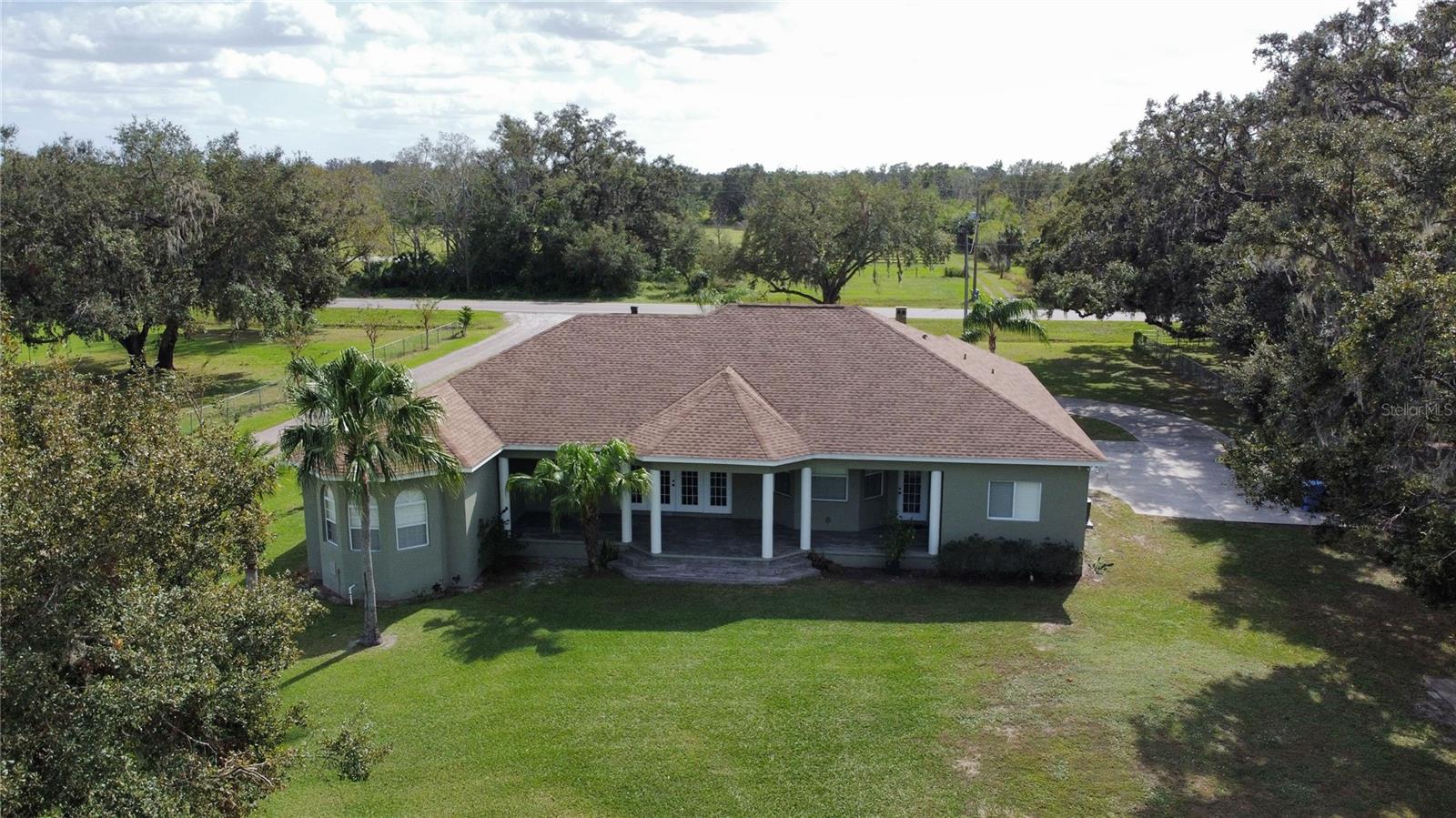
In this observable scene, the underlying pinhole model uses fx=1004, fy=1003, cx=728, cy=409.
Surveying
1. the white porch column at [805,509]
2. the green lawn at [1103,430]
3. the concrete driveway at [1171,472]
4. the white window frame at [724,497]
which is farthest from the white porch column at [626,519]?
the green lawn at [1103,430]

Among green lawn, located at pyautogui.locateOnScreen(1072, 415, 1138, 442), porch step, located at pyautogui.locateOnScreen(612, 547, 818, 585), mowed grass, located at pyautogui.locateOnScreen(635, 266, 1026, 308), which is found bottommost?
porch step, located at pyautogui.locateOnScreen(612, 547, 818, 585)

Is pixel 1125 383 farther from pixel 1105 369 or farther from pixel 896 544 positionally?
pixel 896 544

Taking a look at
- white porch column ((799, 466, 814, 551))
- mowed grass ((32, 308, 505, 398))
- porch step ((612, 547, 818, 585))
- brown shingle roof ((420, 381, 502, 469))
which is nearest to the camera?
brown shingle roof ((420, 381, 502, 469))

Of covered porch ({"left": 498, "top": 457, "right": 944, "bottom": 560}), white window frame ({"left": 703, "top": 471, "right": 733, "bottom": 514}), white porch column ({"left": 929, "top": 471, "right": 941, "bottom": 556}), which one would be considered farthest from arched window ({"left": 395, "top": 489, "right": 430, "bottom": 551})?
white porch column ({"left": 929, "top": 471, "right": 941, "bottom": 556})

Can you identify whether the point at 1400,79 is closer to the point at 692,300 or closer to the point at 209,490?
the point at 209,490

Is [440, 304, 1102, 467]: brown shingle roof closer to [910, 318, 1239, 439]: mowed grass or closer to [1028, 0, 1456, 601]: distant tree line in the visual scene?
[1028, 0, 1456, 601]: distant tree line

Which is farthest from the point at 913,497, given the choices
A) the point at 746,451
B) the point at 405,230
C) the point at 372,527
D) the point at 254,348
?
the point at 405,230

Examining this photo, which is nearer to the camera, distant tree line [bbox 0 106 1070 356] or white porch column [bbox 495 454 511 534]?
white porch column [bbox 495 454 511 534]
